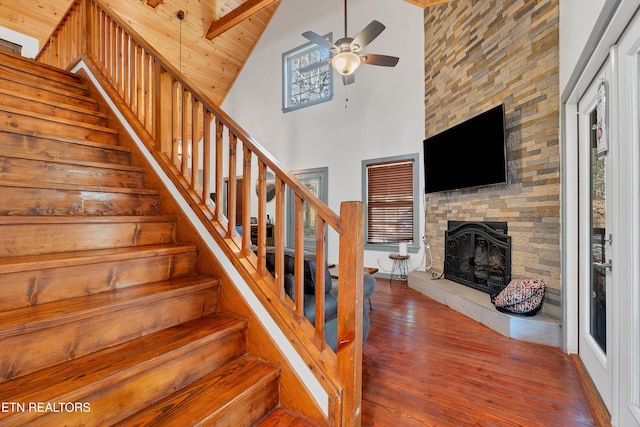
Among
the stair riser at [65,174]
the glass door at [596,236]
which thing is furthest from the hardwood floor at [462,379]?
the stair riser at [65,174]

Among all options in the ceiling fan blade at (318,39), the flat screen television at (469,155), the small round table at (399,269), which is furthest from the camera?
the small round table at (399,269)

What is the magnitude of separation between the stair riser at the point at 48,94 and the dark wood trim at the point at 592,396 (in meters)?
4.18

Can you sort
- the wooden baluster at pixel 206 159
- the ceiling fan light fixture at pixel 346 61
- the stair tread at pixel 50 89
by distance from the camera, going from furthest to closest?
1. the ceiling fan light fixture at pixel 346 61
2. the stair tread at pixel 50 89
3. the wooden baluster at pixel 206 159

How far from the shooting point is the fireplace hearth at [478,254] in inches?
123

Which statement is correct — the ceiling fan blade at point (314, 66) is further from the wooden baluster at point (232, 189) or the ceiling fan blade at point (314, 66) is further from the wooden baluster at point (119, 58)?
the wooden baluster at point (232, 189)

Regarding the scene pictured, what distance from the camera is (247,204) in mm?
1580

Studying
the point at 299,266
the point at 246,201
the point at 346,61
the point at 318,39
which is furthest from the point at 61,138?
the point at 318,39

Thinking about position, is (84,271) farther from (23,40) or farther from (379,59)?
(23,40)

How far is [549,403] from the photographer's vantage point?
1.68 metres

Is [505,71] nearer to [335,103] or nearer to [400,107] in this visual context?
[400,107]

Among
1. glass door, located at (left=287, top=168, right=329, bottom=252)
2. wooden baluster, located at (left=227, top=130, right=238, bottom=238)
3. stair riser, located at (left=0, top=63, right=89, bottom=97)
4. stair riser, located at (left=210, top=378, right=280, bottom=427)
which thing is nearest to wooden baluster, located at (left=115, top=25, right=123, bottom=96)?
stair riser, located at (left=0, top=63, right=89, bottom=97)

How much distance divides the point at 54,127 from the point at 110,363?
6.20 ft

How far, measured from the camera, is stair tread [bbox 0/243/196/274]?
1147 millimetres

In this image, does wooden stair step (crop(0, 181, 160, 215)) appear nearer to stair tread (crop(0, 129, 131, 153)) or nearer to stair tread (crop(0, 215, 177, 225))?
stair tread (crop(0, 215, 177, 225))
